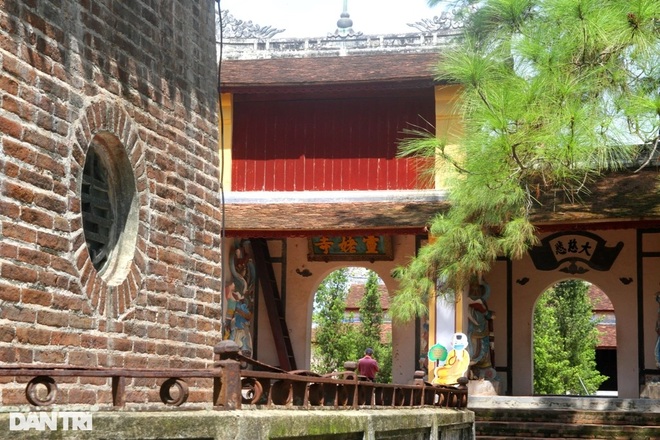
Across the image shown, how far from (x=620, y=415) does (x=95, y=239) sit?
337 inches

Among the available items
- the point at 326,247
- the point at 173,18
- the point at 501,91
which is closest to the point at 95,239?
the point at 173,18

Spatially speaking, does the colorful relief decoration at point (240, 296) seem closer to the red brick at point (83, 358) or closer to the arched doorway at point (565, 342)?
the arched doorway at point (565, 342)

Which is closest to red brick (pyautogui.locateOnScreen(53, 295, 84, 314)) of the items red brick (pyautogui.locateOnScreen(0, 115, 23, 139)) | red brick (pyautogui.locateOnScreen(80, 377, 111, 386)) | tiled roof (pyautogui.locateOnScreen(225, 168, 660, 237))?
red brick (pyautogui.locateOnScreen(80, 377, 111, 386))

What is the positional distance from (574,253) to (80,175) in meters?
11.8

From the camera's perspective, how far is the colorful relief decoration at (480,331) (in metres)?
14.9

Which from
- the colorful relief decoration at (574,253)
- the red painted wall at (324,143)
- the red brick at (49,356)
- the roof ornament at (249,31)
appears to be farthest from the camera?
the roof ornament at (249,31)

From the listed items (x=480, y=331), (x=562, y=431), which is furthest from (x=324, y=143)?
(x=562, y=431)

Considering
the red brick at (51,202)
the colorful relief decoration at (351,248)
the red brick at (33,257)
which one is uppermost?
the colorful relief decoration at (351,248)

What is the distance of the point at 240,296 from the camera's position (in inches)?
599

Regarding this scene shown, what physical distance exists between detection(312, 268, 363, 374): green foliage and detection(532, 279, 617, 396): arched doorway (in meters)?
3.47

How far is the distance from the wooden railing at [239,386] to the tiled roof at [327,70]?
7.55 m

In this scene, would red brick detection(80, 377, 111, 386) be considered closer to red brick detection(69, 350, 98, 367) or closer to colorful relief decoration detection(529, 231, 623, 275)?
red brick detection(69, 350, 98, 367)

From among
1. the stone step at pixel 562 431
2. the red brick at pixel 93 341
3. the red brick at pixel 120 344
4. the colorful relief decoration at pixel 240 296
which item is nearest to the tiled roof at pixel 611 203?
the stone step at pixel 562 431

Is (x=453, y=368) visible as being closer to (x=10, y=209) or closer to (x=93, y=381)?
(x=93, y=381)
